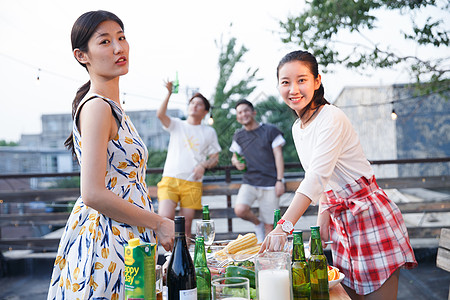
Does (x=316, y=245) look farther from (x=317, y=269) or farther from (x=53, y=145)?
(x=53, y=145)

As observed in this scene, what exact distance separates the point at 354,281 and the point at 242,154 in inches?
112

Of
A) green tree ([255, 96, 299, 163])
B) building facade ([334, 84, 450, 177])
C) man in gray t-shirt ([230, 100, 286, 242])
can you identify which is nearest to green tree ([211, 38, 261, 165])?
green tree ([255, 96, 299, 163])

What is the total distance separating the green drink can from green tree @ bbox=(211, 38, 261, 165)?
5.59 metres

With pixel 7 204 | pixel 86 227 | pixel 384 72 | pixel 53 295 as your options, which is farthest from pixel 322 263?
pixel 7 204

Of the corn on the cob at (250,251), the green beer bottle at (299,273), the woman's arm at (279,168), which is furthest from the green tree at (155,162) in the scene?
the green beer bottle at (299,273)

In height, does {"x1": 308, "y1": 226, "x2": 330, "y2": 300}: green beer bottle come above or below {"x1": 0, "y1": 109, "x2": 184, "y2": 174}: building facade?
below

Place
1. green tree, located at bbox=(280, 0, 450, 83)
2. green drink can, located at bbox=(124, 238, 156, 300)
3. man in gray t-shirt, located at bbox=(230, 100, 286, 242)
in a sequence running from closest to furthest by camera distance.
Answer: green drink can, located at bbox=(124, 238, 156, 300), green tree, located at bbox=(280, 0, 450, 83), man in gray t-shirt, located at bbox=(230, 100, 286, 242)

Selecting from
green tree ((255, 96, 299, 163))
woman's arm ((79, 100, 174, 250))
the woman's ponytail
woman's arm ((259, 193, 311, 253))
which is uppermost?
green tree ((255, 96, 299, 163))

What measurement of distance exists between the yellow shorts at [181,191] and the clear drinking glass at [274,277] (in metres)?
3.12

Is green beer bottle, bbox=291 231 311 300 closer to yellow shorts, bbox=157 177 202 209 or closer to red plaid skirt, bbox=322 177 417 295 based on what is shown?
red plaid skirt, bbox=322 177 417 295

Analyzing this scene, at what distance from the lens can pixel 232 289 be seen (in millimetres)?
932

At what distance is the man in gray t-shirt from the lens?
419cm

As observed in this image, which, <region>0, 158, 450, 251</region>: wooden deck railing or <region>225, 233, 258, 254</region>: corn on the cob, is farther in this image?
<region>0, 158, 450, 251</region>: wooden deck railing

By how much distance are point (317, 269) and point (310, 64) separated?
80 cm
